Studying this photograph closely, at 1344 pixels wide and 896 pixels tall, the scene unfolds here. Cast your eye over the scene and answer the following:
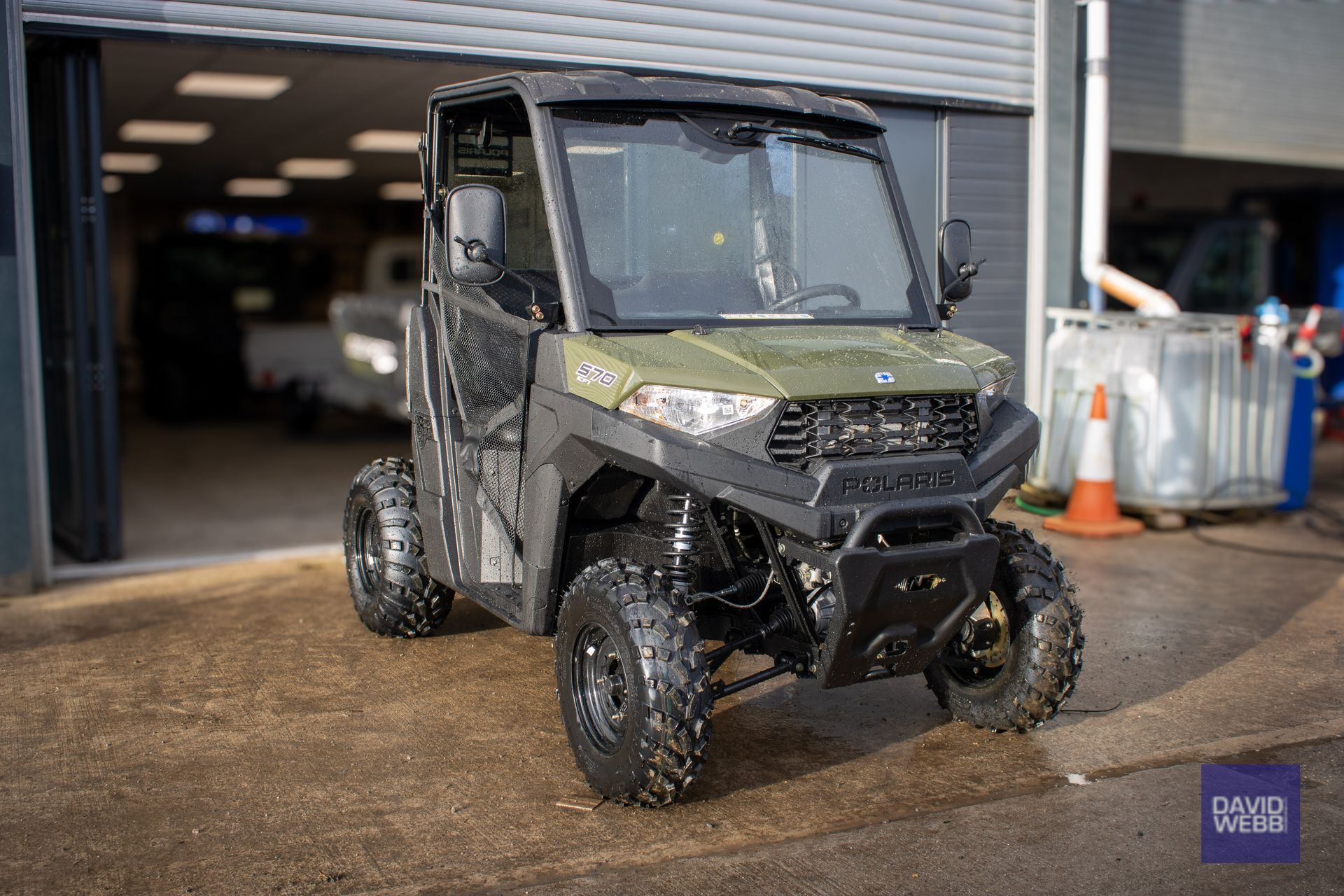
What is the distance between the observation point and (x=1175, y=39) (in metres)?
12.1

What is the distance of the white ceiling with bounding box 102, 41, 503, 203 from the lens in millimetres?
10953

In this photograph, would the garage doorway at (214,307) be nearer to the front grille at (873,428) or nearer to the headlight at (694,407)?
→ the headlight at (694,407)

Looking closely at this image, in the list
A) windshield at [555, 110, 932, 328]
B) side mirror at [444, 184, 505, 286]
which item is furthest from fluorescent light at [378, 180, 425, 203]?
side mirror at [444, 184, 505, 286]

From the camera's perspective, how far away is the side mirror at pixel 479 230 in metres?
4.46

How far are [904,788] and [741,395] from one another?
153 centimetres

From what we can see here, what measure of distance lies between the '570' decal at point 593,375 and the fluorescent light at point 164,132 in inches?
498

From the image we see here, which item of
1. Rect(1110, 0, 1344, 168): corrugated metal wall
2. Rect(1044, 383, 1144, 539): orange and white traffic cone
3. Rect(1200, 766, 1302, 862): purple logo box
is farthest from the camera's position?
Rect(1110, 0, 1344, 168): corrugated metal wall

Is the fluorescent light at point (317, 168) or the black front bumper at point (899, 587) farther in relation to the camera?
the fluorescent light at point (317, 168)

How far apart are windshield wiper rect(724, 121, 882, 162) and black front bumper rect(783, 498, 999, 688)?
1594 millimetres

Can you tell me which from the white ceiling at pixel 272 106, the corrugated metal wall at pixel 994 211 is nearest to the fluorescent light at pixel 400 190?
the white ceiling at pixel 272 106

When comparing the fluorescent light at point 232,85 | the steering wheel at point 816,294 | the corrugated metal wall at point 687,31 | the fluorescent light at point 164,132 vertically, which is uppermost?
the fluorescent light at point 232,85

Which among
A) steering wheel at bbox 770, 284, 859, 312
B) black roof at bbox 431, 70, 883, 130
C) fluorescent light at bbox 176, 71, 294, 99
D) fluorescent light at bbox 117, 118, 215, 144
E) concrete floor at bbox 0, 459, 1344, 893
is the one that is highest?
fluorescent light at bbox 176, 71, 294, 99

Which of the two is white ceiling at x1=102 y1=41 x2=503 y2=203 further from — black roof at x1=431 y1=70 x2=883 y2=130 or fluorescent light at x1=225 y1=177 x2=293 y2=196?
black roof at x1=431 y1=70 x2=883 y2=130

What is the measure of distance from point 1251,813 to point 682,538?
6.85 ft
